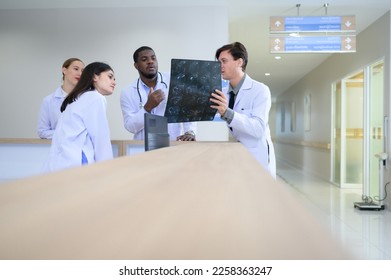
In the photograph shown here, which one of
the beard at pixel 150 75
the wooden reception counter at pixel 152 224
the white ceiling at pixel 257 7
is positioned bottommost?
the wooden reception counter at pixel 152 224

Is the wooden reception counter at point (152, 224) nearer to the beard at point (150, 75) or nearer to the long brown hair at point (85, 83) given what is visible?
the long brown hair at point (85, 83)

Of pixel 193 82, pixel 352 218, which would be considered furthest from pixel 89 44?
pixel 352 218

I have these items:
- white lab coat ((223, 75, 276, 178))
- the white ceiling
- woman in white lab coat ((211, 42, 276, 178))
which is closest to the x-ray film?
woman in white lab coat ((211, 42, 276, 178))

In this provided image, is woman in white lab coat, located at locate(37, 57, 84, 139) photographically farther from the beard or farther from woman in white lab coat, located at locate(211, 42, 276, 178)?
woman in white lab coat, located at locate(211, 42, 276, 178)

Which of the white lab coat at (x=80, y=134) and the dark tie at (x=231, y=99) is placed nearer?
the white lab coat at (x=80, y=134)

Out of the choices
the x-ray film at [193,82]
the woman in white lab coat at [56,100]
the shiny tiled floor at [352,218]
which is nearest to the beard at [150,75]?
the woman in white lab coat at [56,100]

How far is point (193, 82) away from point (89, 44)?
162 inches

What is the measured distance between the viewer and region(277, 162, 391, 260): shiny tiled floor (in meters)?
3.73

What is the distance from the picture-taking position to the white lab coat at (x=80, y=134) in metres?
2.16

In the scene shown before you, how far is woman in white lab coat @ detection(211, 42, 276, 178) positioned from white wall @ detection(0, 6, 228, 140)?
321 cm

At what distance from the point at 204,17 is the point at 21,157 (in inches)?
137

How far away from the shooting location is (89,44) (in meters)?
5.98

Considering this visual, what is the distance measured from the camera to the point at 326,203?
6.23 m
